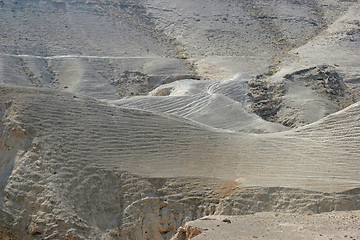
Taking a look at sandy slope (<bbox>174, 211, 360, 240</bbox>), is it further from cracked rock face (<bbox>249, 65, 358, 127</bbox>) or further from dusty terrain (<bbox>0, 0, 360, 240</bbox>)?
cracked rock face (<bbox>249, 65, 358, 127</bbox>)

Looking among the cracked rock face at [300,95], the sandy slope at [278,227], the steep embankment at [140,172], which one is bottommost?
the sandy slope at [278,227]

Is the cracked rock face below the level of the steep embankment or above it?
above

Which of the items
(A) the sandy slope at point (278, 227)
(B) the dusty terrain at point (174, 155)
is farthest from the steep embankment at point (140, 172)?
(A) the sandy slope at point (278, 227)

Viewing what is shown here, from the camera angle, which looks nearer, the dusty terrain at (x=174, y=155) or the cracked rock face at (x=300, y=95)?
the dusty terrain at (x=174, y=155)

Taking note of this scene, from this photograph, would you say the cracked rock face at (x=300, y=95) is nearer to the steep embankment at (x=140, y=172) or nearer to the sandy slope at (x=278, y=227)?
the steep embankment at (x=140, y=172)

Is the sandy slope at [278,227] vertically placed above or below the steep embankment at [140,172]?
below

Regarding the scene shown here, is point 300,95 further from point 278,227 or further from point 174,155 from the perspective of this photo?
point 278,227

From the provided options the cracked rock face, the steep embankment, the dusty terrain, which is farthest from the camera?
the cracked rock face

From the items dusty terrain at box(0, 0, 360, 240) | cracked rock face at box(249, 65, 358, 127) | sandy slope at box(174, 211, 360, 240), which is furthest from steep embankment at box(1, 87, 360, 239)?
cracked rock face at box(249, 65, 358, 127)

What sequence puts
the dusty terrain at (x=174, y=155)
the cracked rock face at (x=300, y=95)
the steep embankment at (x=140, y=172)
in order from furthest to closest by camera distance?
the cracked rock face at (x=300, y=95)
the steep embankment at (x=140, y=172)
the dusty terrain at (x=174, y=155)

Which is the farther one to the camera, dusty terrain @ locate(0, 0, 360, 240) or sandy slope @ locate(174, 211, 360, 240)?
dusty terrain @ locate(0, 0, 360, 240)

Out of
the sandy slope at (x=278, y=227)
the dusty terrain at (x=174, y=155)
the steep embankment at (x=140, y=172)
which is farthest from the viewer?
the steep embankment at (x=140, y=172)

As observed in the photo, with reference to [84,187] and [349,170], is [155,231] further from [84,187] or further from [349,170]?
[349,170]

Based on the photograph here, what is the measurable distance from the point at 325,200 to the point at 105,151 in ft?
17.4
